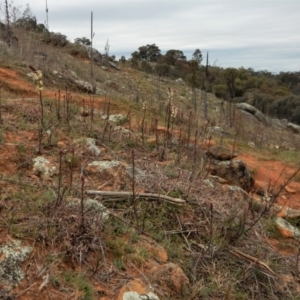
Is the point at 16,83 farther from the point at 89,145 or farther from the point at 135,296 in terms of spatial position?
the point at 135,296

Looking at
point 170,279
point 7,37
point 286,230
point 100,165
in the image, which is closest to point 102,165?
point 100,165

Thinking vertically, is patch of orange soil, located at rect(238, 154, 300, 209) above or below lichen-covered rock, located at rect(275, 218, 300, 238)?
below

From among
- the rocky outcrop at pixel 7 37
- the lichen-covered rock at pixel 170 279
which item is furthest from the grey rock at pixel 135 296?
the rocky outcrop at pixel 7 37

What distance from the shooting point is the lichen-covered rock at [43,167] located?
3162mm

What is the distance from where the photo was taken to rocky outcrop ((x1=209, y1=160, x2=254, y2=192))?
4891mm

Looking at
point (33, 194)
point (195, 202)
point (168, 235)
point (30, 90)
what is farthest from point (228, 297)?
point (30, 90)

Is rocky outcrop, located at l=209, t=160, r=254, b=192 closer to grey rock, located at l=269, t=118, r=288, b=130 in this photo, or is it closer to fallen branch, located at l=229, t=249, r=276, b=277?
fallen branch, located at l=229, t=249, r=276, b=277

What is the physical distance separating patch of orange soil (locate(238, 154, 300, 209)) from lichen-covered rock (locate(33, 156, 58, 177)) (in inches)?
92.4

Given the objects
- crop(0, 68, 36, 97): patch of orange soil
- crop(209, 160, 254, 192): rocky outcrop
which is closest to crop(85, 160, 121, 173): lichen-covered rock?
crop(209, 160, 254, 192): rocky outcrop

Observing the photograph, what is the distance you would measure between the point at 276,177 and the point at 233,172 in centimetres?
172

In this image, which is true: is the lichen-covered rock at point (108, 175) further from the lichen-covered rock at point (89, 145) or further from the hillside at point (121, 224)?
the lichen-covered rock at point (89, 145)

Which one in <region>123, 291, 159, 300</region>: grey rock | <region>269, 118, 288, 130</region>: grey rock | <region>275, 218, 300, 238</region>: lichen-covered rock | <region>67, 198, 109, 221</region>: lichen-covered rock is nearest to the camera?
<region>123, 291, 159, 300</region>: grey rock

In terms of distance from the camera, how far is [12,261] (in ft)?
7.02

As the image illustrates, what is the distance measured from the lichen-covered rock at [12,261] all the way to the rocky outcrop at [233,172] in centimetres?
297
